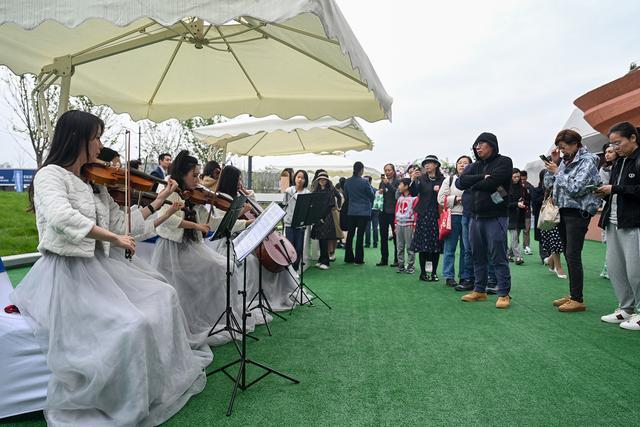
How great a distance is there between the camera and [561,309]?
Result: 5.36m

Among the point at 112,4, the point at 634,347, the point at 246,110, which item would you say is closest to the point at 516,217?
the point at 634,347

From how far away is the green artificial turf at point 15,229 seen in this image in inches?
381

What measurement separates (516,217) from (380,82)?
23.7 feet

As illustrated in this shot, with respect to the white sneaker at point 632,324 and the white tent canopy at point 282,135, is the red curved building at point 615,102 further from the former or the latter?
the white sneaker at point 632,324

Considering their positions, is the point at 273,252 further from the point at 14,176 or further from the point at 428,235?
the point at 14,176

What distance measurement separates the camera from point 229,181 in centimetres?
522

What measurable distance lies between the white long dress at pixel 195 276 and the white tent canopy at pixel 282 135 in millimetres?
3607

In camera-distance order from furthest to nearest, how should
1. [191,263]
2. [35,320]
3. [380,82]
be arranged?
[191,263]
[380,82]
[35,320]

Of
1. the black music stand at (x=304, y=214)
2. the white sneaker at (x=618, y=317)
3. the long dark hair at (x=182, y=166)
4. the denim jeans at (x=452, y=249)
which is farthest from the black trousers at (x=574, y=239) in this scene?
the long dark hair at (x=182, y=166)

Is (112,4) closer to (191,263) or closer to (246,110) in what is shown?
(191,263)

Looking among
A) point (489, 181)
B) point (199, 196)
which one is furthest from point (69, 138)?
point (489, 181)

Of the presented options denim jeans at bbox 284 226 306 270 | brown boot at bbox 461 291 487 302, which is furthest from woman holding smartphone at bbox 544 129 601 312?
denim jeans at bbox 284 226 306 270

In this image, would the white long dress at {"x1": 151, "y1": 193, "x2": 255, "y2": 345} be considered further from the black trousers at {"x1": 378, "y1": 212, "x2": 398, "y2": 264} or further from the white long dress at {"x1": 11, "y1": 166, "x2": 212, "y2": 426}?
the black trousers at {"x1": 378, "y1": 212, "x2": 398, "y2": 264}

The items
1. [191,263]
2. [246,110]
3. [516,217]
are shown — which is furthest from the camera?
[516,217]
